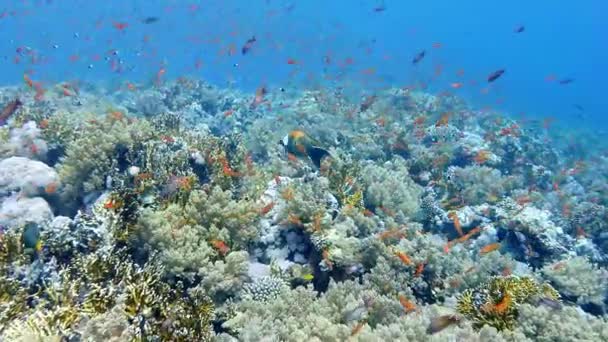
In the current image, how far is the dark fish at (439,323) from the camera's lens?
5.25 metres

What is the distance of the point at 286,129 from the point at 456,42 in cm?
18972

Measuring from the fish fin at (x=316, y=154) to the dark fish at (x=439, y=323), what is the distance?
664cm

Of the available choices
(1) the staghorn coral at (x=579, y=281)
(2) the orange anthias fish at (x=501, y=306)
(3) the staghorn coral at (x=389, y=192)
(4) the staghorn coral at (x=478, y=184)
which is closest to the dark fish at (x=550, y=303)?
(2) the orange anthias fish at (x=501, y=306)

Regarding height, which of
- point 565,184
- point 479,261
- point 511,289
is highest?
point 511,289

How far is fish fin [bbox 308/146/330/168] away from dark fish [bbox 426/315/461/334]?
664 centimetres

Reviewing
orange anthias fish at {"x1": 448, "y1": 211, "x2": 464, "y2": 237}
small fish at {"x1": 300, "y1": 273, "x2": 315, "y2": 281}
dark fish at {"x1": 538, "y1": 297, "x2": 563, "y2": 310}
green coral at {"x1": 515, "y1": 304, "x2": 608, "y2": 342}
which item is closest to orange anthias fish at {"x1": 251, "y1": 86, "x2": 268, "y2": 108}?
orange anthias fish at {"x1": 448, "y1": 211, "x2": 464, "y2": 237}

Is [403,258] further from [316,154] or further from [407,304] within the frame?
[316,154]

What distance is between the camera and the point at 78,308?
465 centimetres

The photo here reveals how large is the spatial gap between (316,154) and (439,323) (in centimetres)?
684

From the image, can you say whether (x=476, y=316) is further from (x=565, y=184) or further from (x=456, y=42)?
(x=456, y=42)

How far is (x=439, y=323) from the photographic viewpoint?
525 centimetres

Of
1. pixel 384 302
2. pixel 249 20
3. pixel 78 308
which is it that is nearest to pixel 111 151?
pixel 78 308

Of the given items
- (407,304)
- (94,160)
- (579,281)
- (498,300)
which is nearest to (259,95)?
(94,160)

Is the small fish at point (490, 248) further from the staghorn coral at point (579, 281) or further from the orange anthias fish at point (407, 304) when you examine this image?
the orange anthias fish at point (407, 304)
